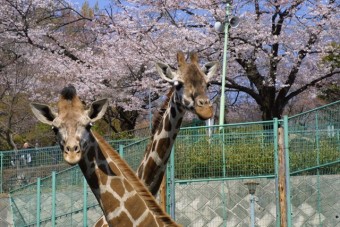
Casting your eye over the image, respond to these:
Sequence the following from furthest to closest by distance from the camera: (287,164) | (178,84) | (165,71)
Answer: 1. (287,164)
2. (165,71)
3. (178,84)

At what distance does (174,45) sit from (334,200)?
11.5 metres

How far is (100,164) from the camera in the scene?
20.8ft

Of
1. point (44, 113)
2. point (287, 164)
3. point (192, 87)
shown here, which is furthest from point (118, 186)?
point (287, 164)

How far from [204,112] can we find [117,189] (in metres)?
1.69

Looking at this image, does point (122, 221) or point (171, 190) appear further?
point (171, 190)

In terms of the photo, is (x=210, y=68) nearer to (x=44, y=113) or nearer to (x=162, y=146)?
(x=162, y=146)

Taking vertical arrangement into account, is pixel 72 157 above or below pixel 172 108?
below

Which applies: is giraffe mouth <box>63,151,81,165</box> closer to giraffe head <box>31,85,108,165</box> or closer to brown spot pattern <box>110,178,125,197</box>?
giraffe head <box>31,85,108,165</box>

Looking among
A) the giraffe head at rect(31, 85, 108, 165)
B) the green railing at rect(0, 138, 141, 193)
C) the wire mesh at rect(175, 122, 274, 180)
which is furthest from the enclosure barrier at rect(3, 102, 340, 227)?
the giraffe head at rect(31, 85, 108, 165)

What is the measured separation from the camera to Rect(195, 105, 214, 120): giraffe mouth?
7.54 meters

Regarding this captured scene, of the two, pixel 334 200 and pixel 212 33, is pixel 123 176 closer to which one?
pixel 334 200

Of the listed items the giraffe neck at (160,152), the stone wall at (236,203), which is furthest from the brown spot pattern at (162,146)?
the stone wall at (236,203)

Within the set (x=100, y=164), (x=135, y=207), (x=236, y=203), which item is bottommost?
(x=236, y=203)

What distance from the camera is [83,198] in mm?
13953
